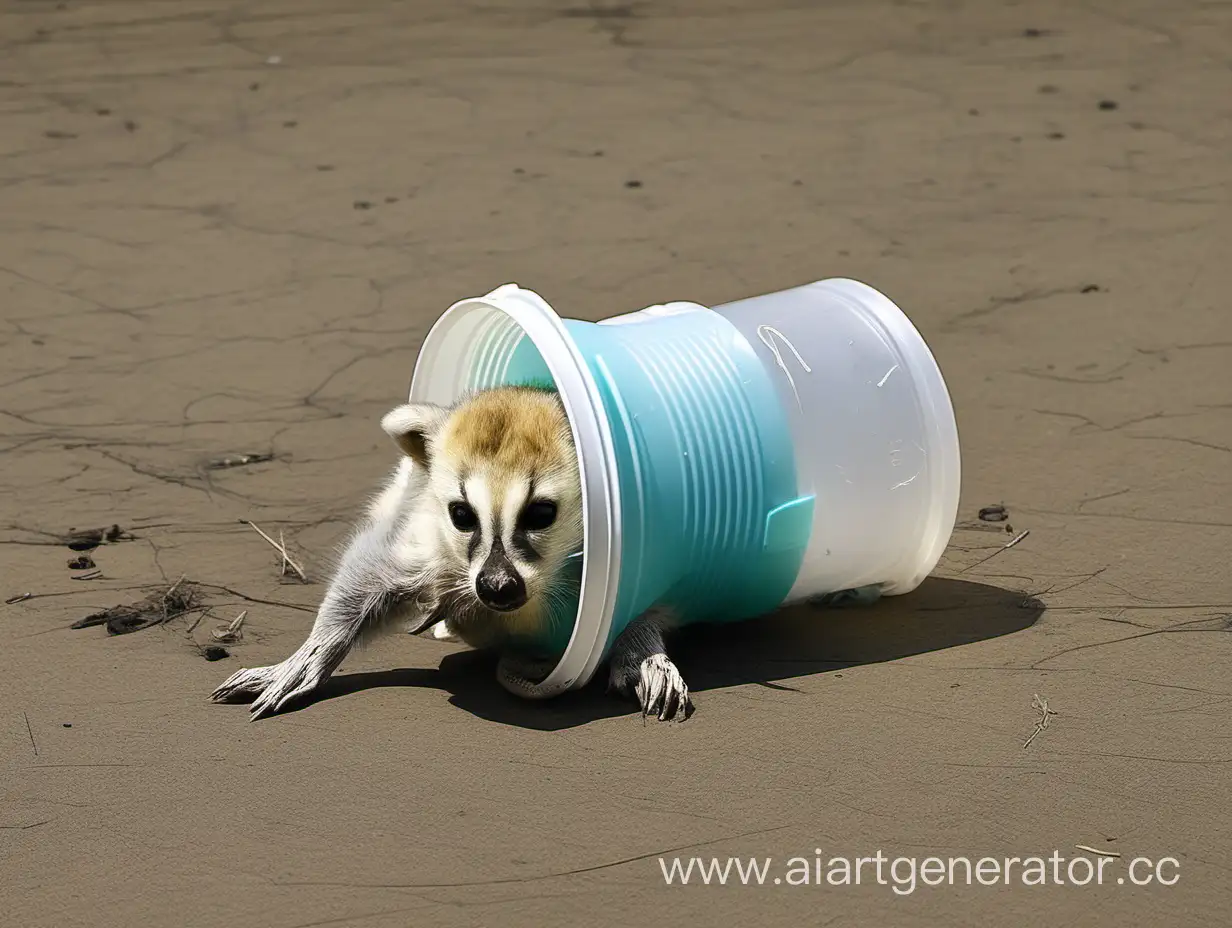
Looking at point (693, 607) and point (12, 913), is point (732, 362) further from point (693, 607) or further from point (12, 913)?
point (12, 913)

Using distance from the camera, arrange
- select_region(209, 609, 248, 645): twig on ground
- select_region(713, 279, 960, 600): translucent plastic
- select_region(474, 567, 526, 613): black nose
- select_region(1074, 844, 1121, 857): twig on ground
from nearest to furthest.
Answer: select_region(1074, 844, 1121, 857): twig on ground → select_region(474, 567, 526, 613): black nose → select_region(713, 279, 960, 600): translucent plastic → select_region(209, 609, 248, 645): twig on ground

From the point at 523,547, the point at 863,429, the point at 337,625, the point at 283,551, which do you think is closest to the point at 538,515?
the point at 523,547

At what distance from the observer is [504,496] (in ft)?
11.4

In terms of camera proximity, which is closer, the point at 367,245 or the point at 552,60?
the point at 367,245

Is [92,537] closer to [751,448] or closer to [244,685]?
[244,685]

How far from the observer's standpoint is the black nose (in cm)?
335

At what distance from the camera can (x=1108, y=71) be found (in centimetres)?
818

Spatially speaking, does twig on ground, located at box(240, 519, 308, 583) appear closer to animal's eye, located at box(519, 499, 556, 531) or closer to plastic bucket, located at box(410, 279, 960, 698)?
plastic bucket, located at box(410, 279, 960, 698)

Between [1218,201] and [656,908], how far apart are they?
16.5ft

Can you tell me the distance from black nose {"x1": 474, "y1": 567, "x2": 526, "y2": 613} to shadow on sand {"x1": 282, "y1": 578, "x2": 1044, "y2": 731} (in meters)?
0.25

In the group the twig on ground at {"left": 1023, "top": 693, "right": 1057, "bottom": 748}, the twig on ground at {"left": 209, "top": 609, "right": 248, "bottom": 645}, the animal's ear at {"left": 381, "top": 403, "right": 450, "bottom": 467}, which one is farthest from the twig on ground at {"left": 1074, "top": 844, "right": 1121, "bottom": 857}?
the twig on ground at {"left": 209, "top": 609, "right": 248, "bottom": 645}

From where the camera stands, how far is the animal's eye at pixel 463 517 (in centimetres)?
354

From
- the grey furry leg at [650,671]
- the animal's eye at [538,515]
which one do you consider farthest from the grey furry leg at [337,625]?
the grey furry leg at [650,671]

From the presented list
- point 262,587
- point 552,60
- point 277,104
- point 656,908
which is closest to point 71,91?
point 277,104
